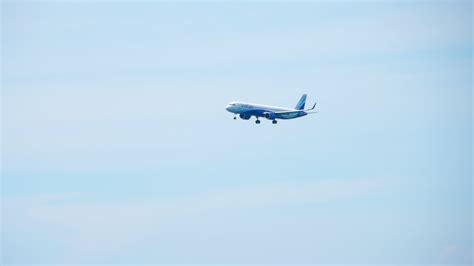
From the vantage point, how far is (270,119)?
19638cm

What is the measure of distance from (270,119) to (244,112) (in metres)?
6.95

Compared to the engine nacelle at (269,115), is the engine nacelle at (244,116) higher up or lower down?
lower down

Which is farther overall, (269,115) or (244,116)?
(269,115)

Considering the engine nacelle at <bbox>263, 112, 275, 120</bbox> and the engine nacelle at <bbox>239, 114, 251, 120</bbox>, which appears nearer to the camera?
the engine nacelle at <bbox>239, 114, 251, 120</bbox>

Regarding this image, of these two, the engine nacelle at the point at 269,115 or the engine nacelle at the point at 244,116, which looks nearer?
the engine nacelle at the point at 244,116

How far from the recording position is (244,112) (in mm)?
192375

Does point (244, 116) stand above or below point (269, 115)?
below

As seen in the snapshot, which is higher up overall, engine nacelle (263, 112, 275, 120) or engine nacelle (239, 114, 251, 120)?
engine nacelle (263, 112, 275, 120)
